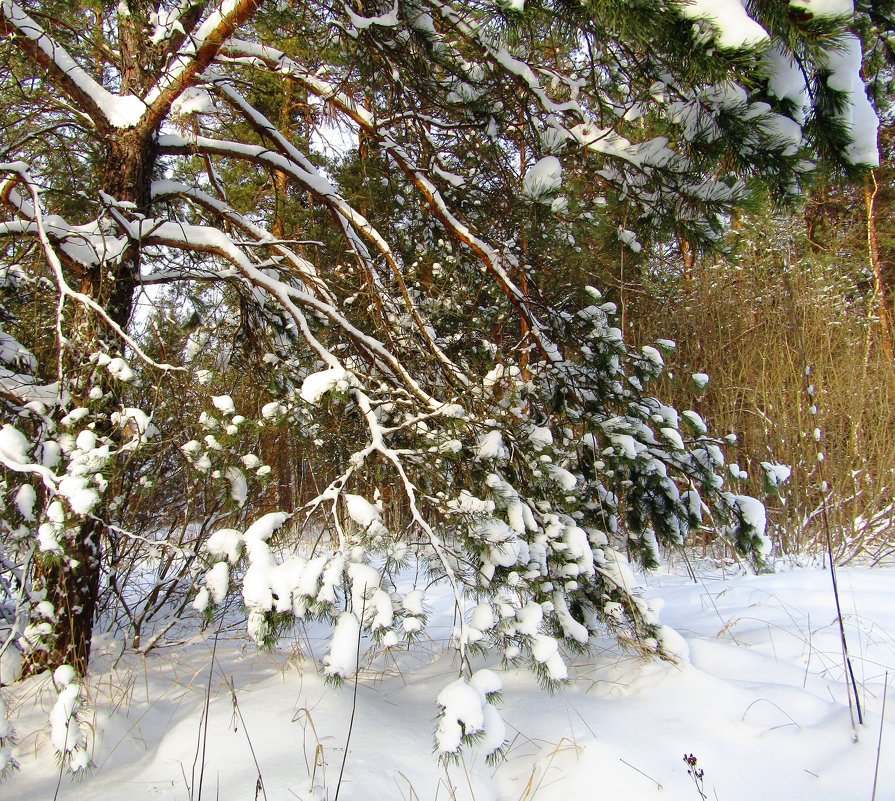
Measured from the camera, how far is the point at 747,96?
1.79 meters

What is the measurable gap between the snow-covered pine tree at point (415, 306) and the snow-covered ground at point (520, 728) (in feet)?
0.96

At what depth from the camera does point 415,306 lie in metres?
2.66

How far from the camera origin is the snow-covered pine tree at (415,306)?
169 centimetres

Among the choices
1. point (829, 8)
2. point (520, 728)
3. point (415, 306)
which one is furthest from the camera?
point (415, 306)

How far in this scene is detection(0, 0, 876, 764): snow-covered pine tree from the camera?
1.69 m

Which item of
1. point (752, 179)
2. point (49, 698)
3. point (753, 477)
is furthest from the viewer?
point (753, 477)

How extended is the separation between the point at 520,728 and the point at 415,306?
1.72 metres

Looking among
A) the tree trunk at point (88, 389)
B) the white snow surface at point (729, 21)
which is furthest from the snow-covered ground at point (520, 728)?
the white snow surface at point (729, 21)

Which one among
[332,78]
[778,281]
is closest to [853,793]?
[332,78]

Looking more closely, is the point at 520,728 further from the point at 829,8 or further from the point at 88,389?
the point at 829,8

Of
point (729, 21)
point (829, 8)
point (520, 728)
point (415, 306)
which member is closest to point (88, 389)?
point (415, 306)

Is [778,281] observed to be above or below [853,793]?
above

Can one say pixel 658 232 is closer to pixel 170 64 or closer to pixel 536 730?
pixel 536 730

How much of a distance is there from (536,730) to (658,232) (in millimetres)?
2033
